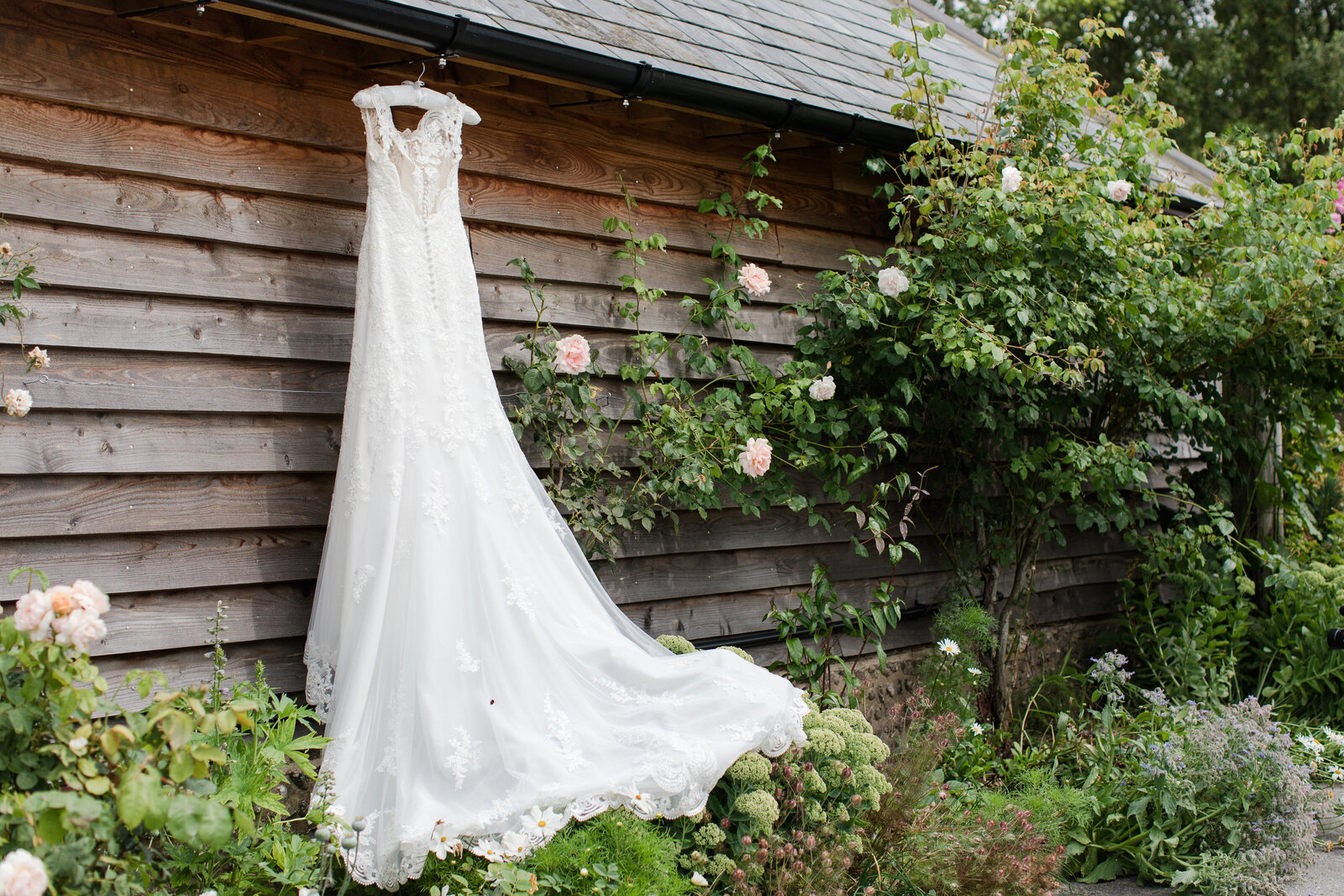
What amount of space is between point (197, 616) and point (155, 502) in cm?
34

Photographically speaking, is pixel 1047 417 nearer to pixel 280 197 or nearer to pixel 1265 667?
pixel 1265 667

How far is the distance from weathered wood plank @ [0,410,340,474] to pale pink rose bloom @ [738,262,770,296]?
5.41 feet

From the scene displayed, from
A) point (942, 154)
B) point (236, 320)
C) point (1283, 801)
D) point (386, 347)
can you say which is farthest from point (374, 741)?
point (942, 154)

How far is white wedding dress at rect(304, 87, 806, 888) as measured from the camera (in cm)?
252

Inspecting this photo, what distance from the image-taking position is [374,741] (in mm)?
2559

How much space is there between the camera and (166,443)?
2.74 metres

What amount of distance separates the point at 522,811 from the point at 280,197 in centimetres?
191

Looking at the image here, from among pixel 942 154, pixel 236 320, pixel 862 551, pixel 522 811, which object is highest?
pixel 942 154

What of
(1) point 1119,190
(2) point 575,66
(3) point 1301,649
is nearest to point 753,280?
(2) point 575,66

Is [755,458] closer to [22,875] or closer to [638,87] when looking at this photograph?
[638,87]

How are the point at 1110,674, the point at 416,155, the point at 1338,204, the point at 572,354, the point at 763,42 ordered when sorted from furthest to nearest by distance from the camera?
the point at 1338,204
the point at 1110,674
the point at 763,42
the point at 572,354
the point at 416,155

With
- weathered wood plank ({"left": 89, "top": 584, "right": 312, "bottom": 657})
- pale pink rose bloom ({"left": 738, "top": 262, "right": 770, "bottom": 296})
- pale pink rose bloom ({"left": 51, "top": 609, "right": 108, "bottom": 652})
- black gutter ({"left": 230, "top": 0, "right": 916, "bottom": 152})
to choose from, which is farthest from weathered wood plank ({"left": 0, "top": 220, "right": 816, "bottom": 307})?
pale pink rose bloom ({"left": 51, "top": 609, "right": 108, "bottom": 652})

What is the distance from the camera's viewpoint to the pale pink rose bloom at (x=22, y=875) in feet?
4.93

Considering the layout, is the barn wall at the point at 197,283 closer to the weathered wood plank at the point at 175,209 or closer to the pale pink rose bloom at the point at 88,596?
the weathered wood plank at the point at 175,209
